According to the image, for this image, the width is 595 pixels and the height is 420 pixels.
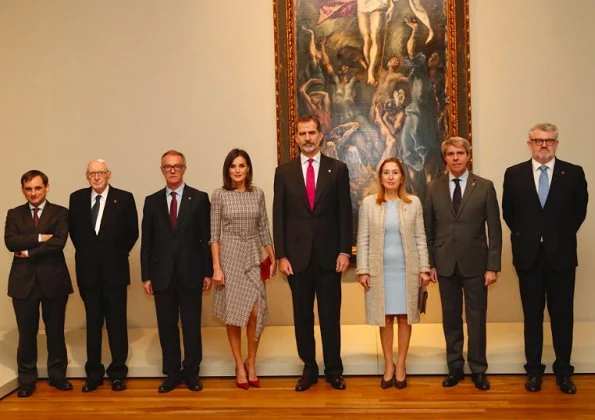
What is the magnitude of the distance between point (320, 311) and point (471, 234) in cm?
117

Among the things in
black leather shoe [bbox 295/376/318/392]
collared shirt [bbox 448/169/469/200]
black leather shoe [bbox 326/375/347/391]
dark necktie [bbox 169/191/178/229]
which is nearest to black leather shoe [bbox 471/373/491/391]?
black leather shoe [bbox 326/375/347/391]

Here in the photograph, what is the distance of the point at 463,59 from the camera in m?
6.75

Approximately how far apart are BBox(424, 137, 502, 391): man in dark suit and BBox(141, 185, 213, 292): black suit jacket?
1607 mm

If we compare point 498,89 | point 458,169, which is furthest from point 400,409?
point 498,89

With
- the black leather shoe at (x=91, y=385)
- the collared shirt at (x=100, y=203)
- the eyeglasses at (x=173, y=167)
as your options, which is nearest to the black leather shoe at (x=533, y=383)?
the eyeglasses at (x=173, y=167)

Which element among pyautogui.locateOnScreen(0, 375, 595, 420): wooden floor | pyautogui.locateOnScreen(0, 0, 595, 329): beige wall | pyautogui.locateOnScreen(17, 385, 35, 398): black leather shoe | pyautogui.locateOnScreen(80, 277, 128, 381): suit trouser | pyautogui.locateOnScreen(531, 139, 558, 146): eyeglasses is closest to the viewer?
pyautogui.locateOnScreen(0, 375, 595, 420): wooden floor

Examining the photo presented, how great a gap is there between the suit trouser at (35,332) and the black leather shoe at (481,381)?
298cm

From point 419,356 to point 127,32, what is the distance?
4.01 metres

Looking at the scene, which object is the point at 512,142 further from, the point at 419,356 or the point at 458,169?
the point at 419,356

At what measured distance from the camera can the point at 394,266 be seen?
513cm

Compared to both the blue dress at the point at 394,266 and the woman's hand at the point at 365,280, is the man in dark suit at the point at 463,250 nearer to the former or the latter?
the blue dress at the point at 394,266

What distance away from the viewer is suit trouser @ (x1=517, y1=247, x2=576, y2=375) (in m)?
5.04

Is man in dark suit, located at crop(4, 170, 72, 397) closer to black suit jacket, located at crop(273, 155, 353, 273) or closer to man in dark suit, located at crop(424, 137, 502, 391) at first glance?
black suit jacket, located at crop(273, 155, 353, 273)

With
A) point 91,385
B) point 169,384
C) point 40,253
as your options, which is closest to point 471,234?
point 169,384
